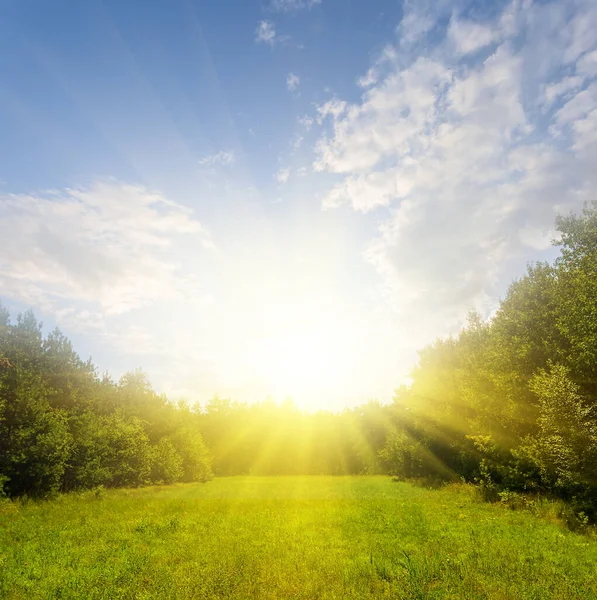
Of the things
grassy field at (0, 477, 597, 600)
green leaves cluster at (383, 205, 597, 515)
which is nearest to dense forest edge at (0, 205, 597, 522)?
green leaves cluster at (383, 205, 597, 515)

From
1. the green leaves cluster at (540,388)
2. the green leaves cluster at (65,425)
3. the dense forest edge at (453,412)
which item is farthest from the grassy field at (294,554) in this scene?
the green leaves cluster at (65,425)

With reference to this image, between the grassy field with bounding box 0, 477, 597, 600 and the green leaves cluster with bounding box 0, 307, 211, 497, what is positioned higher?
the green leaves cluster with bounding box 0, 307, 211, 497

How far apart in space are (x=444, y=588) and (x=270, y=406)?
78462 millimetres

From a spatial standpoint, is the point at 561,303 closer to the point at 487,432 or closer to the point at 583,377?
the point at 583,377

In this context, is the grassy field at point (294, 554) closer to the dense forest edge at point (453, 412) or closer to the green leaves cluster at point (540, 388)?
the green leaves cluster at point (540, 388)

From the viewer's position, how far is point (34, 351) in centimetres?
3200

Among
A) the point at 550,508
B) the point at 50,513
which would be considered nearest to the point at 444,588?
the point at 550,508

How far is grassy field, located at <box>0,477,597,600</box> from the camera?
984 cm

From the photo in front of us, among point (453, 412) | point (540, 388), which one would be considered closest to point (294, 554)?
point (540, 388)

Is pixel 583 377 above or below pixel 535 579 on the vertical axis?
above

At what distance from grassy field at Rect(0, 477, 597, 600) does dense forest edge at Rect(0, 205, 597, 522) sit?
4.68 m

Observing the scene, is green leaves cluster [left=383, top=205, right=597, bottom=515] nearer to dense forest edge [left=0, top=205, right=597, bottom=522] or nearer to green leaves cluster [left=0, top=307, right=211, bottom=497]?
dense forest edge [left=0, top=205, right=597, bottom=522]

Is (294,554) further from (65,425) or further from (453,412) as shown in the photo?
(453,412)

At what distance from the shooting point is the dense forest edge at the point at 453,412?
19.1m
